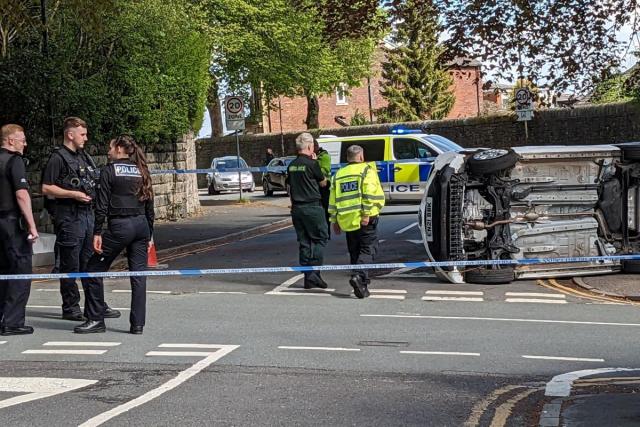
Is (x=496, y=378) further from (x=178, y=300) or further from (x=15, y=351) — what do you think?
(x=178, y=300)

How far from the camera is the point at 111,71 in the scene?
70.0 ft

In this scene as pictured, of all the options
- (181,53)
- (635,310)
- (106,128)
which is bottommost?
(635,310)

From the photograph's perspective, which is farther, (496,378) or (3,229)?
(3,229)

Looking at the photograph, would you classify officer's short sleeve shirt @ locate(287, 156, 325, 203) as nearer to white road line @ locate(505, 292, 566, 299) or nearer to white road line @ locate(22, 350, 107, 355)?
white road line @ locate(505, 292, 566, 299)

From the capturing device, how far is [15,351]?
29.1ft

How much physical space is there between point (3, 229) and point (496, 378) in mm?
4694

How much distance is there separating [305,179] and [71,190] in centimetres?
357

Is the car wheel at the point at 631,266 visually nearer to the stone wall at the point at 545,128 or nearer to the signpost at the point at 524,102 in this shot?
the signpost at the point at 524,102

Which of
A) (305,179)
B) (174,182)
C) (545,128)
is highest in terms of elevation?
(545,128)

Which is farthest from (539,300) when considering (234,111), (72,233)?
(234,111)

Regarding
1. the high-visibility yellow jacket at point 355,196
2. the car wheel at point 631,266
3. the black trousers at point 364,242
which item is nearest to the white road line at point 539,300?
the black trousers at point 364,242

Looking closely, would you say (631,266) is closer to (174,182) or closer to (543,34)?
(543,34)

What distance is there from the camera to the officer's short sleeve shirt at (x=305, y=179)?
12.6m

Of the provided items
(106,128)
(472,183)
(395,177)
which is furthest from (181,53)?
(472,183)
